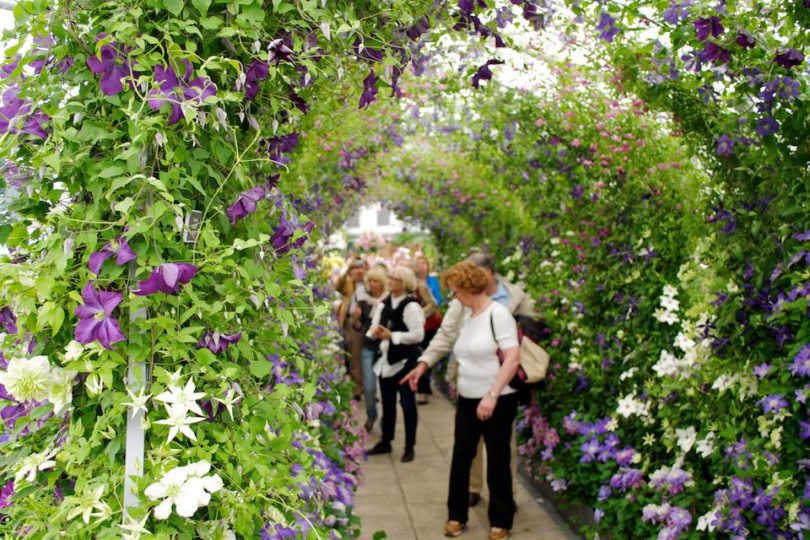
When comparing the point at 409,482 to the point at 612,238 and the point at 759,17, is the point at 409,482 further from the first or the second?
the point at 759,17

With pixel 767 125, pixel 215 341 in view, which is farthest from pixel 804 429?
pixel 215 341

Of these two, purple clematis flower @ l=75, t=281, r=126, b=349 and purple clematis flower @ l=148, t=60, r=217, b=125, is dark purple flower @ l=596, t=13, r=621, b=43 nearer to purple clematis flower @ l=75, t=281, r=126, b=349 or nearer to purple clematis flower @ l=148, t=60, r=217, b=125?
purple clematis flower @ l=148, t=60, r=217, b=125

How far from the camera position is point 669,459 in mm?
4059

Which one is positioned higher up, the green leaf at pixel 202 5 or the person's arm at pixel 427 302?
the green leaf at pixel 202 5

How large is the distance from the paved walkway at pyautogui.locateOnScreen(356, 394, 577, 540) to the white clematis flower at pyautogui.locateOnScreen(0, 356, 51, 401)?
145 inches

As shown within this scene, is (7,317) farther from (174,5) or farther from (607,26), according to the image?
(607,26)

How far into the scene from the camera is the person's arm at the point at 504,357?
4.53 meters

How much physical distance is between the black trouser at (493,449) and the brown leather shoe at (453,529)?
219 millimetres

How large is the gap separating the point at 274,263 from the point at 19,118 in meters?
0.68

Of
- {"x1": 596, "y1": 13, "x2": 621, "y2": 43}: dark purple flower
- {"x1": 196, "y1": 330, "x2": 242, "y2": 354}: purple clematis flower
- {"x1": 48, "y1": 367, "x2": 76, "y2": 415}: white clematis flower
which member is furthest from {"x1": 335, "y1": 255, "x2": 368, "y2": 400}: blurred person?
{"x1": 48, "y1": 367, "x2": 76, "y2": 415}: white clematis flower

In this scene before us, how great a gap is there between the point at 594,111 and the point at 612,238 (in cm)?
79

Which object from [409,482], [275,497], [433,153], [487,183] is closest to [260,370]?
[275,497]

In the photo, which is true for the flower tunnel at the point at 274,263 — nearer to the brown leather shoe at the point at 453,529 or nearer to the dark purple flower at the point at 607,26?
the dark purple flower at the point at 607,26

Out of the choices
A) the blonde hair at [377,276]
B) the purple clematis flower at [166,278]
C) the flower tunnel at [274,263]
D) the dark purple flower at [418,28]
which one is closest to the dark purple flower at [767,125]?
the flower tunnel at [274,263]
